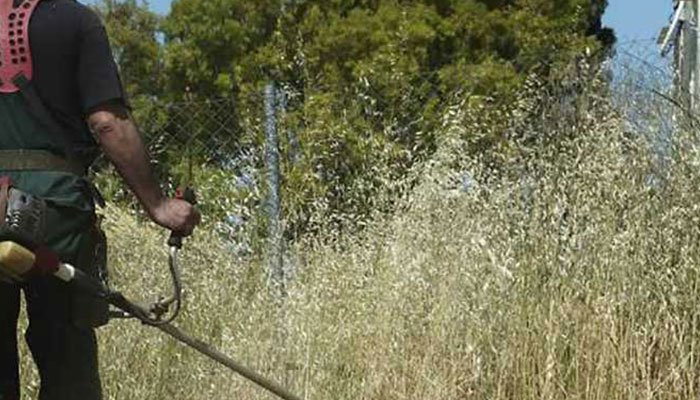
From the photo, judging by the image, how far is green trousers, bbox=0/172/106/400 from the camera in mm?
3510

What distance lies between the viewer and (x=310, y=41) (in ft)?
57.1

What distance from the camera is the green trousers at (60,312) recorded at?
3.51 meters

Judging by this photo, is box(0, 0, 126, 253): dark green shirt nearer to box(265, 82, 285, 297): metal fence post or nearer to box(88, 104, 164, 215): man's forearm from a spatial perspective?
box(88, 104, 164, 215): man's forearm

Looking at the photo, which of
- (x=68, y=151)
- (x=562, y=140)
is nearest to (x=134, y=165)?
(x=68, y=151)

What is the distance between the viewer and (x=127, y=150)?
3559 millimetres

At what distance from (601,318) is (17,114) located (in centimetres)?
255

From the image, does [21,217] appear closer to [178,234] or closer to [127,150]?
[127,150]

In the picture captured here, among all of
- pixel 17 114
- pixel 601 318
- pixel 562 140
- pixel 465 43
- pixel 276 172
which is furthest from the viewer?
pixel 465 43

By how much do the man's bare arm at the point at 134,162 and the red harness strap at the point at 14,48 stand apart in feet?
0.71

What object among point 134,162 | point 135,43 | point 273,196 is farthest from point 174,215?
point 135,43

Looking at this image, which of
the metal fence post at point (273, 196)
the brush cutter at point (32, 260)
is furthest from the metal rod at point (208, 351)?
the metal fence post at point (273, 196)

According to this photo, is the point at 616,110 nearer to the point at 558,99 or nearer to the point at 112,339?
the point at 558,99

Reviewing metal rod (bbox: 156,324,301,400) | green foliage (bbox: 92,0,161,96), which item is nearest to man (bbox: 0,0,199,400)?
metal rod (bbox: 156,324,301,400)

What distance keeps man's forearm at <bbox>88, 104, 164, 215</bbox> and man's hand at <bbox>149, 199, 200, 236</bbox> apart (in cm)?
2
